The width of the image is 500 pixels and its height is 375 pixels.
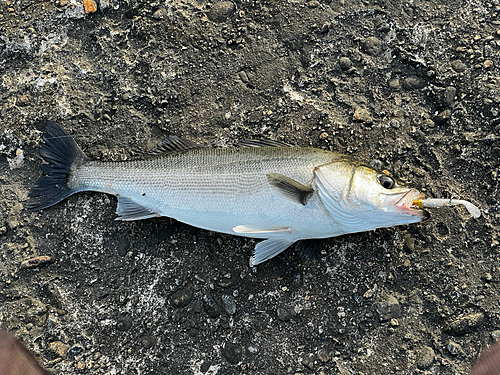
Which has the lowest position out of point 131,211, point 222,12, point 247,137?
point 131,211

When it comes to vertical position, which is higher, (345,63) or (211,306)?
(345,63)

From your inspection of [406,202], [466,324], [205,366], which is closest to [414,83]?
[406,202]

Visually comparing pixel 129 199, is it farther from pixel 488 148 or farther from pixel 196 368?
pixel 488 148

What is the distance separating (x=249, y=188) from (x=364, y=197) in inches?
38.3

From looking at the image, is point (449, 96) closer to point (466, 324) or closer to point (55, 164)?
point (466, 324)

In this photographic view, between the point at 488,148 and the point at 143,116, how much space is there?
336 cm

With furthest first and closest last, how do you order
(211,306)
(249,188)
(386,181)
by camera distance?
(211,306) < (249,188) < (386,181)

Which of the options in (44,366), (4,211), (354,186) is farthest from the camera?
(4,211)

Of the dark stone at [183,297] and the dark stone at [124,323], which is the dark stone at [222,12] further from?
the dark stone at [124,323]

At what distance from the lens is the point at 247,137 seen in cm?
353

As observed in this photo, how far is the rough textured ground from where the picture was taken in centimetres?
328

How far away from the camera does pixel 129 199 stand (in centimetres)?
338

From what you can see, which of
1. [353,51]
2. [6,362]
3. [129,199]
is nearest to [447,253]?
[353,51]

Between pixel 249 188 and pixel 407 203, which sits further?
pixel 249 188
